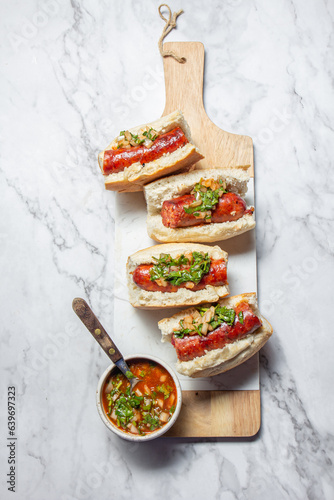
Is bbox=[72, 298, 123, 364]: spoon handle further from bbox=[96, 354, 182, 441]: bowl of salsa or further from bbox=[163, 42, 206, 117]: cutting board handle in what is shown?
bbox=[163, 42, 206, 117]: cutting board handle

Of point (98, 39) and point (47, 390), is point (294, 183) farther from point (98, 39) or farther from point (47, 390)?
point (47, 390)

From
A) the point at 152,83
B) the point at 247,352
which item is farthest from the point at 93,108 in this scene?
the point at 247,352

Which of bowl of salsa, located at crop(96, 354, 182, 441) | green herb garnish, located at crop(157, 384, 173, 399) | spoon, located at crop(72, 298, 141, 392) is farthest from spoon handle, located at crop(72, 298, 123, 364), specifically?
green herb garnish, located at crop(157, 384, 173, 399)

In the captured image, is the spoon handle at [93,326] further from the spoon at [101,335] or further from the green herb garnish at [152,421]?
the green herb garnish at [152,421]

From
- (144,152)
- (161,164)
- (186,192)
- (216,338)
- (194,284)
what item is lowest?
(216,338)

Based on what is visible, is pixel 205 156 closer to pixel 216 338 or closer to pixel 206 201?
pixel 206 201

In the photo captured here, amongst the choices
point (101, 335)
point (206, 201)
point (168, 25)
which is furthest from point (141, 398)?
point (168, 25)
